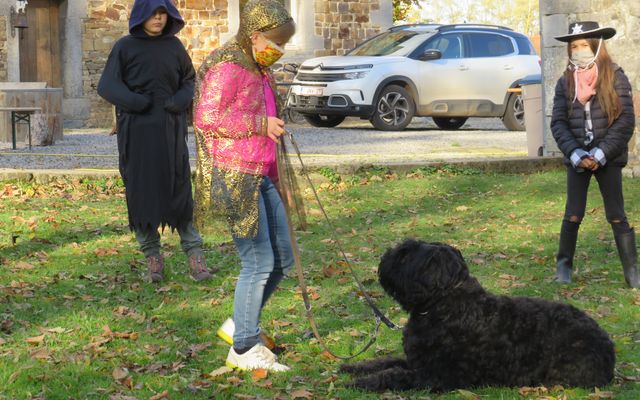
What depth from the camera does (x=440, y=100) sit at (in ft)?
72.5

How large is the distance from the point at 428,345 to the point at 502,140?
1407cm

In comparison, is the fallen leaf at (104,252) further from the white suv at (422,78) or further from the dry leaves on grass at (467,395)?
the white suv at (422,78)

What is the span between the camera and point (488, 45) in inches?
909

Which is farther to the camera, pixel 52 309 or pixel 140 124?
pixel 140 124

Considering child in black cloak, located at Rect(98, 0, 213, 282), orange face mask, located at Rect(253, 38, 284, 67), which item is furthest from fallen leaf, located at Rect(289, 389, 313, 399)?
child in black cloak, located at Rect(98, 0, 213, 282)

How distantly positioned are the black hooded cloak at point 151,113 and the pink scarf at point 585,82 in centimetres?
265

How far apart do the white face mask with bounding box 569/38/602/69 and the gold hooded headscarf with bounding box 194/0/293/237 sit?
2.72 m

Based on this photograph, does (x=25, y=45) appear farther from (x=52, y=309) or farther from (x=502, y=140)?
(x=52, y=309)

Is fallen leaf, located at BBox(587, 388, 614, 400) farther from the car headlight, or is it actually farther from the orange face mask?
the car headlight

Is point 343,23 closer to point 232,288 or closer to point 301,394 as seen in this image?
point 232,288

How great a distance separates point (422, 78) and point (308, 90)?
6.97 feet

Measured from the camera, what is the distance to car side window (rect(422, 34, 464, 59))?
883 inches

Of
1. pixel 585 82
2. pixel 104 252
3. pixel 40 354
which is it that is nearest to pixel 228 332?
pixel 40 354

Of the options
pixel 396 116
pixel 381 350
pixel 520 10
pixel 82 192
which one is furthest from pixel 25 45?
pixel 520 10
